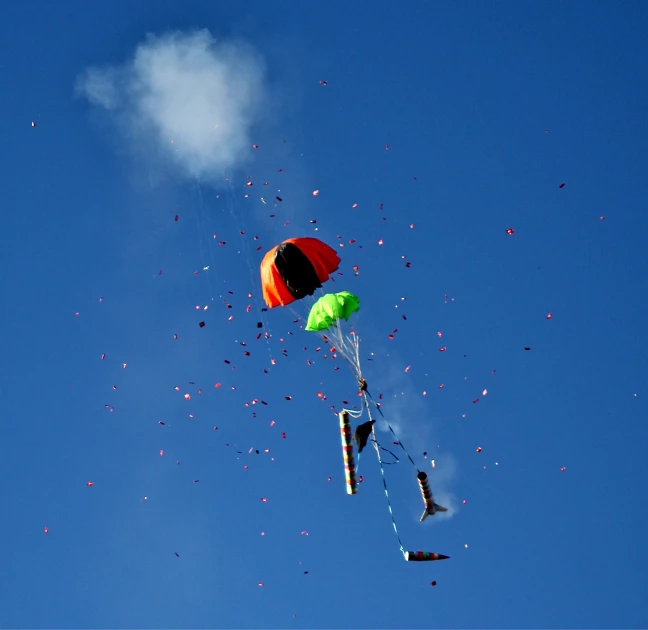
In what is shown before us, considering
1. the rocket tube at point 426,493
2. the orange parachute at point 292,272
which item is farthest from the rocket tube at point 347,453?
the orange parachute at point 292,272

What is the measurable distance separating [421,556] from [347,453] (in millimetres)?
2921

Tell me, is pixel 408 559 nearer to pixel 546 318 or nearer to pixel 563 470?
pixel 563 470

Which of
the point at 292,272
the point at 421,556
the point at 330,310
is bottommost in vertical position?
the point at 421,556

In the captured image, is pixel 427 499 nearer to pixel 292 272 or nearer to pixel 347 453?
pixel 347 453

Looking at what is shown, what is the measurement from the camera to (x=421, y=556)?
87.2 ft

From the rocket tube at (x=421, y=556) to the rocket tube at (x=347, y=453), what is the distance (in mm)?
1961

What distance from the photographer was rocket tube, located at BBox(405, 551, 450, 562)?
26438 millimetres

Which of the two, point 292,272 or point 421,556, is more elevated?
point 292,272

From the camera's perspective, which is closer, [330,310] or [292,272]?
[330,310]

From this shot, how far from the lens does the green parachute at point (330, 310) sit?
95.3 feet

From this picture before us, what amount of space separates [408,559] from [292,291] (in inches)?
298

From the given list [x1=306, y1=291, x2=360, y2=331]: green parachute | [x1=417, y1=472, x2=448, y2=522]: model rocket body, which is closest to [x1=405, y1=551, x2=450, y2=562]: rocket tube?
[x1=417, y1=472, x2=448, y2=522]: model rocket body

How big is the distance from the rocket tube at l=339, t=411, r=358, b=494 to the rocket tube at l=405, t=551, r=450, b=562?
1961mm

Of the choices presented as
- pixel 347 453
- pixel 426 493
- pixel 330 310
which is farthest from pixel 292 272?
pixel 426 493
